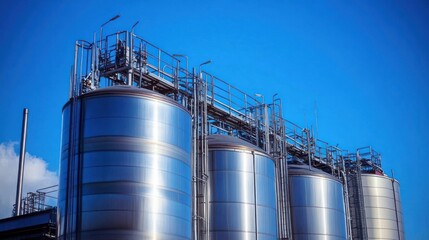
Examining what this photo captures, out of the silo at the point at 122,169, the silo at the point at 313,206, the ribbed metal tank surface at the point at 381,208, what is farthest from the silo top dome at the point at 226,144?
the ribbed metal tank surface at the point at 381,208

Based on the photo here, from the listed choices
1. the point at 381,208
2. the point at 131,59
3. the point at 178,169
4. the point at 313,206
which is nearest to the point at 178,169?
the point at 178,169

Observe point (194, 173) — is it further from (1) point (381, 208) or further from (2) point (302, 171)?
(1) point (381, 208)

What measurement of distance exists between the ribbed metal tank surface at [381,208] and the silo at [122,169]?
25788 millimetres

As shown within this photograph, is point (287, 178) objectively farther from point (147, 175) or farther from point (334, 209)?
point (147, 175)

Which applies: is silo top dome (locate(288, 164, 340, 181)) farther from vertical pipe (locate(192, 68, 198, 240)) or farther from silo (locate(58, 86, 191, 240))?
silo (locate(58, 86, 191, 240))

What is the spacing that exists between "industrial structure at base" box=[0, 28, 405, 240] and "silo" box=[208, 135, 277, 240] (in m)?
0.06

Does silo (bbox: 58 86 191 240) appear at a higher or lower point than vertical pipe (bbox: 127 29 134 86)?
lower

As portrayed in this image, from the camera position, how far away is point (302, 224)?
134 ft

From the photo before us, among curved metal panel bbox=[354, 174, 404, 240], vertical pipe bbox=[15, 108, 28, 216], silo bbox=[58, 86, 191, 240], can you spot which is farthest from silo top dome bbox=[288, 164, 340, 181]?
vertical pipe bbox=[15, 108, 28, 216]

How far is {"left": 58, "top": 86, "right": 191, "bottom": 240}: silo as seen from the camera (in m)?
26.5

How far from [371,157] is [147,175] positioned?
33.1m

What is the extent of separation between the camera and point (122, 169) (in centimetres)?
2706

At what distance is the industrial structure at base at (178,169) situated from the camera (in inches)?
1060

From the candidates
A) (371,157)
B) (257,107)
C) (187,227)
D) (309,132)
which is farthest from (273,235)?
(371,157)
